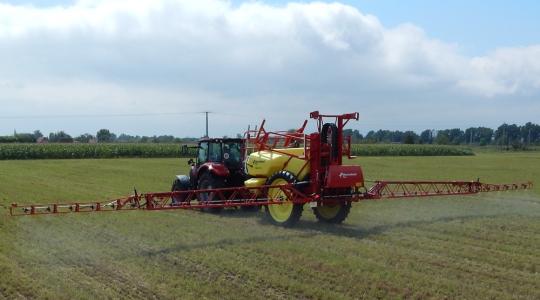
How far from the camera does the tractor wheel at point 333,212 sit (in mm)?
12562

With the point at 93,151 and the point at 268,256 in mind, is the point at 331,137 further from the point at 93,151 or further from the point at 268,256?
the point at 93,151

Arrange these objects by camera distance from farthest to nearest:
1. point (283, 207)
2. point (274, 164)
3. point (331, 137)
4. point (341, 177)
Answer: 1. point (274, 164)
2. point (283, 207)
3. point (331, 137)
4. point (341, 177)

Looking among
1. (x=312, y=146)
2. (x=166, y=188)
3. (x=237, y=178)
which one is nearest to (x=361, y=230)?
(x=312, y=146)

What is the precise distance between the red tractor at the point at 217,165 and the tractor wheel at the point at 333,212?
2.54 metres

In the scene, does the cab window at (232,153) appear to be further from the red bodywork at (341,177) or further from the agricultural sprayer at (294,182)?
the red bodywork at (341,177)

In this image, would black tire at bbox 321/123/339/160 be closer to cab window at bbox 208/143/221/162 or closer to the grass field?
the grass field

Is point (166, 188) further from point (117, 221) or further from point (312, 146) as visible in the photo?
point (312, 146)

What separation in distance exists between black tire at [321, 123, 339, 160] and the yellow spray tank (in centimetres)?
57

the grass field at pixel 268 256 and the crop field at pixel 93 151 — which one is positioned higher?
the crop field at pixel 93 151

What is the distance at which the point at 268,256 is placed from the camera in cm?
905

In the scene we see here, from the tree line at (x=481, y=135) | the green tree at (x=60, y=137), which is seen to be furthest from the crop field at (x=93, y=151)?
the tree line at (x=481, y=135)

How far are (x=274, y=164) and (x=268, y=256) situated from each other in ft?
13.3

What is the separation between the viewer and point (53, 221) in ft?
41.1

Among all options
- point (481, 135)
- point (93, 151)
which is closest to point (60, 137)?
point (93, 151)
